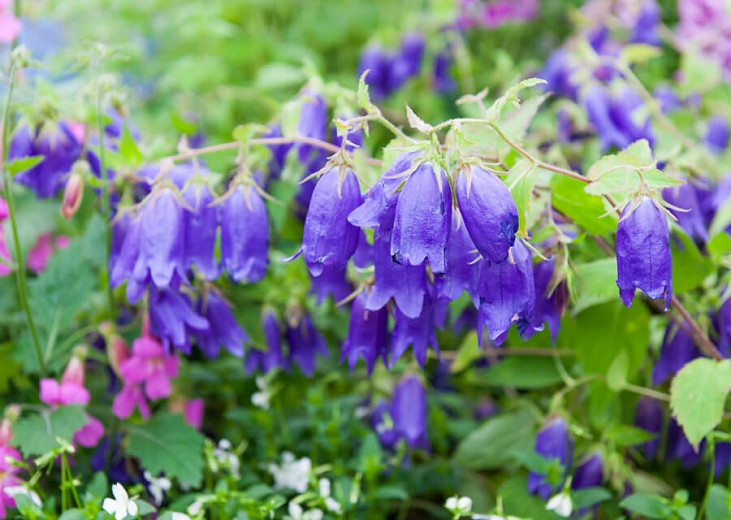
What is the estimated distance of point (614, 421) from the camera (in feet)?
5.14

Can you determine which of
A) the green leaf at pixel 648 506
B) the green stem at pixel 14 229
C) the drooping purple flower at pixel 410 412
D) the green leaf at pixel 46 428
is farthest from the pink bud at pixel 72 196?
the green leaf at pixel 648 506

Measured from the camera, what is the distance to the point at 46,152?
1.52m

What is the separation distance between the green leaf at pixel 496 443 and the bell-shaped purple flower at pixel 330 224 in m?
0.70

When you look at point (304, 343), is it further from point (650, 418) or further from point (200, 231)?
point (650, 418)

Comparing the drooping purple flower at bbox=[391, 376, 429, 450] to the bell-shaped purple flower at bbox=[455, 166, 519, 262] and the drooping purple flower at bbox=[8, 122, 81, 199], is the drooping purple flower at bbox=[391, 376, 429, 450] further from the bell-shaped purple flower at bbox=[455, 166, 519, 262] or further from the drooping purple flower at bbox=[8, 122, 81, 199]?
the drooping purple flower at bbox=[8, 122, 81, 199]

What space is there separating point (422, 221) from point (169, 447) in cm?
76

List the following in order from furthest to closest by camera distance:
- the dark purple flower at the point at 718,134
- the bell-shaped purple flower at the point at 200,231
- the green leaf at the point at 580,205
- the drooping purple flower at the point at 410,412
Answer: the dark purple flower at the point at 718,134 < the drooping purple flower at the point at 410,412 < the bell-shaped purple flower at the point at 200,231 < the green leaf at the point at 580,205

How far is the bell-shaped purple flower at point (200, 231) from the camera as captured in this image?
1308 millimetres

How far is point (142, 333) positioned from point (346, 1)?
2.41 metres

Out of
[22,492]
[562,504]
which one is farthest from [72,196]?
[562,504]

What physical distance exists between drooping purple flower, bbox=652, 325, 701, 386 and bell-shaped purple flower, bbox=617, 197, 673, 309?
0.41 m

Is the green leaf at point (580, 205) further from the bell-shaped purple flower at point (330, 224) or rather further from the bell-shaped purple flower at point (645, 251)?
the bell-shaped purple flower at point (330, 224)

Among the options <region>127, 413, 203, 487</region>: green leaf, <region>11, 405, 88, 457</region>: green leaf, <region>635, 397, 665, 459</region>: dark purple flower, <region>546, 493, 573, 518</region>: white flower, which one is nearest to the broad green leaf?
<region>546, 493, 573, 518</region>: white flower

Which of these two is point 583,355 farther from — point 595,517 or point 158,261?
point 158,261
